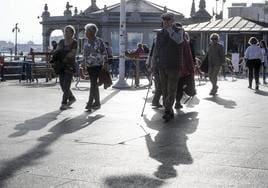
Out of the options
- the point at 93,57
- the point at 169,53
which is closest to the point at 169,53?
the point at 169,53

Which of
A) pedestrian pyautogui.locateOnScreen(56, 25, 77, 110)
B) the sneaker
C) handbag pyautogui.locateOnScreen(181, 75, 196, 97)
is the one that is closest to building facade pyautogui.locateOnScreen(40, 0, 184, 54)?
handbag pyautogui.locateOnScreen(181, 75, 196, 97)

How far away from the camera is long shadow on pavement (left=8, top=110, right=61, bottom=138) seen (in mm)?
9262

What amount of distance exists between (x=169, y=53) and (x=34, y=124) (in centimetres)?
255

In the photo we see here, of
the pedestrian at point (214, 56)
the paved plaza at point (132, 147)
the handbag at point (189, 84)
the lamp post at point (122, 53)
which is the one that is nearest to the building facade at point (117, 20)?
the lamp post at point (122, 53)

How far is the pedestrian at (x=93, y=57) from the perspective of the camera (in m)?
12.6

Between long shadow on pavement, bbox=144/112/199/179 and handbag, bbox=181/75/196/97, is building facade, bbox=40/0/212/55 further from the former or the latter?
long shadow on pavement, bbox=144/112/199/179

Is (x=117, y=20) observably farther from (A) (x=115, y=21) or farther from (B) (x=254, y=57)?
(B) (x=254, y=57)

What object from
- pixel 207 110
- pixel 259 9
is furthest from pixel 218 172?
pixel 259 9

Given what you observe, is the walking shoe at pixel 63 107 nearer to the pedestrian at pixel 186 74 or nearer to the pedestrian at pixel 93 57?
the pedestrian at pixel 93 57

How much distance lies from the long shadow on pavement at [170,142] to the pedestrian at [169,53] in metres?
0.43

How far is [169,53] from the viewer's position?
34.7 feet

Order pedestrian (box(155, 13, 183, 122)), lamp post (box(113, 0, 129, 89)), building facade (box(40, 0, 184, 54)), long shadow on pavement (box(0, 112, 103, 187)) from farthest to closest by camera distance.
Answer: building facade (box(40, 0, 184, 54)) < lamp post (box(113, 0, 129, 89)) < pedestrian (box(155, 13, 183, 122)) < long shadow on pavement (box(0, 112, 103, 187))

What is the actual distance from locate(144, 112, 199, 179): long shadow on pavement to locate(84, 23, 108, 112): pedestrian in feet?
5.20

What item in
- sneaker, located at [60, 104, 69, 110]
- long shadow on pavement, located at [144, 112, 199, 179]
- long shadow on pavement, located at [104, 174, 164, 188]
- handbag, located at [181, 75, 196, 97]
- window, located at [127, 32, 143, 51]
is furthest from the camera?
window, located at [127, 32, 143, 51]
